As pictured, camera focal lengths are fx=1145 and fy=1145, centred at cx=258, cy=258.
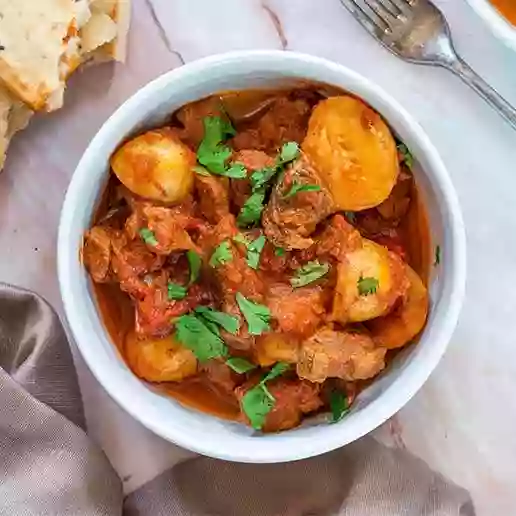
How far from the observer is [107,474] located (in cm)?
151

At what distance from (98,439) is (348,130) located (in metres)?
0.58

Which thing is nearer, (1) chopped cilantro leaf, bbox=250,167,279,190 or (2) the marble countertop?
(1) chopped cilantro leaf, bbox=250,167,279,190

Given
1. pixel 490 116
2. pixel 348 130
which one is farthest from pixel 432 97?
pixel 348 130

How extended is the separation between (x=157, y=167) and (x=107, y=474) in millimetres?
441

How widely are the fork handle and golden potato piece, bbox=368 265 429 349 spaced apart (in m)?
0.28

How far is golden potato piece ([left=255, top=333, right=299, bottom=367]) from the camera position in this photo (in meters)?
1.32

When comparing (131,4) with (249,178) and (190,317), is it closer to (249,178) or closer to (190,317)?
(249,178)

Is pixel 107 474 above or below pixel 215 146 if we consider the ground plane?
below

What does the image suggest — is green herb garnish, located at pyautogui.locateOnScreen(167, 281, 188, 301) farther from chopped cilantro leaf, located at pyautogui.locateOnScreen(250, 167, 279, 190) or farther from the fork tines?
the fork tines

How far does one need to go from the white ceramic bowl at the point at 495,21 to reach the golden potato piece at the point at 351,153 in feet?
0.69

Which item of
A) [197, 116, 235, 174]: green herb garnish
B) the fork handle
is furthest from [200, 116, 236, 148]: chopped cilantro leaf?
the fork handle

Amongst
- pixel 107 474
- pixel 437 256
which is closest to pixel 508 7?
pixel 437 256

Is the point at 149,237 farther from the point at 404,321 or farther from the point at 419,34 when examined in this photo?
the point at 419,34

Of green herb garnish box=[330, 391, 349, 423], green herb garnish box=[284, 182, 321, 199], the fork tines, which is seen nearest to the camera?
green herb garnish box=[284, 182, 321, 199]
